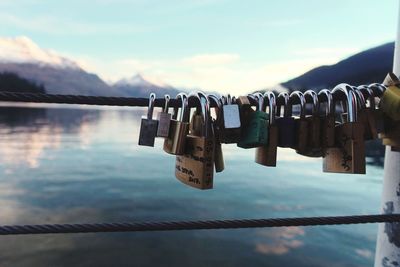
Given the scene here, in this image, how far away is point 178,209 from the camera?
1357 centimetres

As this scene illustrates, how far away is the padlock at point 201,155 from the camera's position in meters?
1.29

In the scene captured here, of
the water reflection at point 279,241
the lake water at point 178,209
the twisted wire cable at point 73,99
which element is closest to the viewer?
the twisted wire cable at point 73,99

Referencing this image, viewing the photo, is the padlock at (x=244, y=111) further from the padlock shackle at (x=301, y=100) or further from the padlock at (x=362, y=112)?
the padlock at (x=362, y=112)

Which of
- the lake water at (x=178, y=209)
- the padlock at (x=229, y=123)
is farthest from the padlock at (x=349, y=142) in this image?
the lake water at (x=178, y=209)

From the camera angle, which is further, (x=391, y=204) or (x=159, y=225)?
(x=391, y=204)

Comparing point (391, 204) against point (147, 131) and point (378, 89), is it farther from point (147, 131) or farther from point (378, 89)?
point (147, 131)

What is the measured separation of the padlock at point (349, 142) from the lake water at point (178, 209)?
2956 millimetres

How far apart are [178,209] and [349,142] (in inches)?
495

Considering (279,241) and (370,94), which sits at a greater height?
(370,94)

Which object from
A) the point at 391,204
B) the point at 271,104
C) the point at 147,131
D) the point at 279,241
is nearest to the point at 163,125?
the point at 147,131

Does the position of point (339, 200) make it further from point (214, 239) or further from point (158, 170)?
point (158, 170)

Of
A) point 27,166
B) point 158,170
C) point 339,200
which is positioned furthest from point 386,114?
point 27,166

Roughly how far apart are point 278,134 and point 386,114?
39 centimetres

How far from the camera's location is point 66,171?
22.5m
